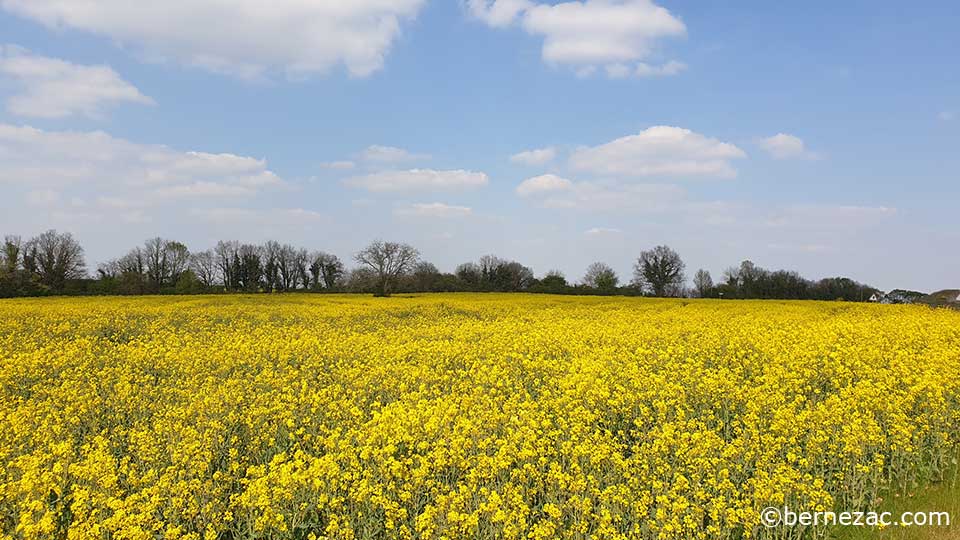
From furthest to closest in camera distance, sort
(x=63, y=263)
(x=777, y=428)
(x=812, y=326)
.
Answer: (x=63, y=263) < (x=812, y=326) < (x=777, y=428)

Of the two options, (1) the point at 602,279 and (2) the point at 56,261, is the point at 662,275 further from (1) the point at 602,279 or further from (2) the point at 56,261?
(2) the point at 56,261

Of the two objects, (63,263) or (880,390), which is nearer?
(880,390)

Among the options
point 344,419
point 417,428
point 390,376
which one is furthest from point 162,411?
point 417,428

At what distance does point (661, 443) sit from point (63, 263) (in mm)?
77888

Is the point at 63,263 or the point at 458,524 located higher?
the point at 63,263

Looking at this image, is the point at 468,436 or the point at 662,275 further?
the point at 662,275

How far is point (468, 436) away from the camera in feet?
23.2

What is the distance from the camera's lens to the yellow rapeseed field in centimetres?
564

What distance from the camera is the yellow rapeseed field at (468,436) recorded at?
18.5 feet

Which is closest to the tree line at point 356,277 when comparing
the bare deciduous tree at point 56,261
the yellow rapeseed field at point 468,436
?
the bare deciduous tree at point 56,261

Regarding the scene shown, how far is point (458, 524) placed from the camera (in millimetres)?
5320

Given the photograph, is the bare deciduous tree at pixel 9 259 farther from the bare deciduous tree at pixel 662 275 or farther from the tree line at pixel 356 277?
the bare deciduous tree at pixel 662 275

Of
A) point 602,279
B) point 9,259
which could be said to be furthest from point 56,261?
point 602,279

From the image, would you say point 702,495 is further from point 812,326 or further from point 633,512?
point 812,326
